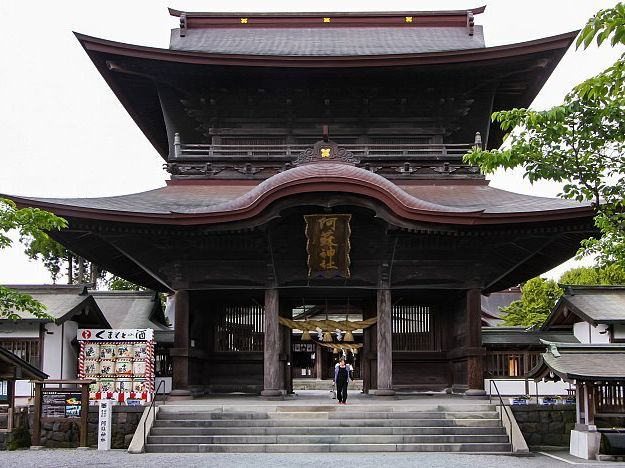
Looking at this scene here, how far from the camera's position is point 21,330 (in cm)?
1938

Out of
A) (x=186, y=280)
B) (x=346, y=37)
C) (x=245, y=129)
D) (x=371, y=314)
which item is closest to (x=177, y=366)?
(x=186, y=280)

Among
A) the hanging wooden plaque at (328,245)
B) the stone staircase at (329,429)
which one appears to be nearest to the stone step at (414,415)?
the stone staircase at (329,429)

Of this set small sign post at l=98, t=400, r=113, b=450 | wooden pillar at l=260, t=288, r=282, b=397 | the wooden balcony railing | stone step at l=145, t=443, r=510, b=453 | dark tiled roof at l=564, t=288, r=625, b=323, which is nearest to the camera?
A: stone step at l=145, t=443, r=510, b=453

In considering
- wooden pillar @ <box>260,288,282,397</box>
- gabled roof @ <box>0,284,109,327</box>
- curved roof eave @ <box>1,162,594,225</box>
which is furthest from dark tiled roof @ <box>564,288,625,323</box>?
gabled roof @ <box>0,284,109,327</box>

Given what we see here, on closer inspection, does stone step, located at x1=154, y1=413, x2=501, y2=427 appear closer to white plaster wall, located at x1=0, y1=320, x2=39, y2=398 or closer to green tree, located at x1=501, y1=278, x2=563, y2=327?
white plaster wall, located at x1=0, y1=320, x2=39, y2=398

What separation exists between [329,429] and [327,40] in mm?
13887

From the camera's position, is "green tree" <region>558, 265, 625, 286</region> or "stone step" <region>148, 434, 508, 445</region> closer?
"stone step" <region>148, 434, 508, 445</region>

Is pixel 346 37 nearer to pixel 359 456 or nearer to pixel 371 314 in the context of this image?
pixel 371 314

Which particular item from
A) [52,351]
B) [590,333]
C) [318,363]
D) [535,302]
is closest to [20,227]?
[52,351]

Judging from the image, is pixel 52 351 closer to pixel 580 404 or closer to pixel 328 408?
pixel 328 408

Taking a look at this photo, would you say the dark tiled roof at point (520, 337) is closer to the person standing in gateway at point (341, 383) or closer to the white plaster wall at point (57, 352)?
the person standing in gateway at point (341, 383)

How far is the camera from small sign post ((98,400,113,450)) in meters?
16.0

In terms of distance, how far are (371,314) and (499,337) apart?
141 inches

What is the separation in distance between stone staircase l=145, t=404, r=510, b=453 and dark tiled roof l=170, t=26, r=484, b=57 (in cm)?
1173
